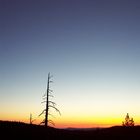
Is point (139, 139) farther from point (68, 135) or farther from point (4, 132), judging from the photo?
point (4, 132)

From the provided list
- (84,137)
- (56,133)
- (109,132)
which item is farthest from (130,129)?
(56,133)

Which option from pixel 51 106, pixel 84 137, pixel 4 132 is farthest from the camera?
pixel 51 106

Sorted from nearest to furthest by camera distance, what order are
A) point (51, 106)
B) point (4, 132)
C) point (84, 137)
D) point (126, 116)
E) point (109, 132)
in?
point (4, 132) → point (84, 137) → point (109, 132) → point (51, 106) → point (126, 116)

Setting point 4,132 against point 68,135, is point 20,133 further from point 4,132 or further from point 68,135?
point 68,135

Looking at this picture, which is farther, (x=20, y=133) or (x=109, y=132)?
(x=109, y=132)

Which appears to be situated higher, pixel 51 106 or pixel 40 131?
pixel 51 106

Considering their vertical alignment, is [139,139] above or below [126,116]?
below

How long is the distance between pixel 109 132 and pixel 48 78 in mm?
11546

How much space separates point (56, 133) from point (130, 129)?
984 cm

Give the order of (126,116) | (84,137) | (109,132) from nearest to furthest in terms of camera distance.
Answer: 1. (84,137)
2. (109,132)
3. (126,116)

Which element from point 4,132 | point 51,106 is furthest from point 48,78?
point 4,132

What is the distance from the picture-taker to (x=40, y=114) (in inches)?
1588

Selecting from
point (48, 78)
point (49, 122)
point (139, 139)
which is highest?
point (48, 78)

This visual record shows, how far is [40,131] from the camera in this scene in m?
35.2
